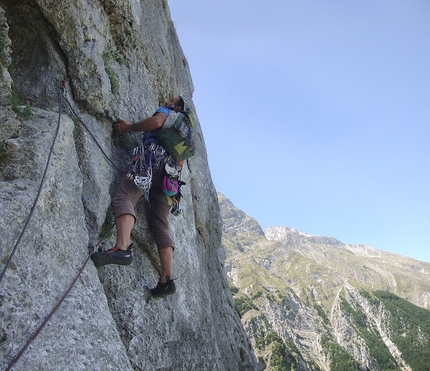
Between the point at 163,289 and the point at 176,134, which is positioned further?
the point at 176,134

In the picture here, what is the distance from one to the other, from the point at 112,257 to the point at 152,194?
210cm

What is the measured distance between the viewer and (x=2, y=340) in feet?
10.7

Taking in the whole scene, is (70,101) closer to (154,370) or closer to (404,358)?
Answer: (154,370)

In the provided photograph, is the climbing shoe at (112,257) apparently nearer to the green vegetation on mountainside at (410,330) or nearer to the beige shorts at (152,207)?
the beige shorts at (152,207)

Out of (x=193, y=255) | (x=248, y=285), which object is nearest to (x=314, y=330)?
(x=248, y=285)

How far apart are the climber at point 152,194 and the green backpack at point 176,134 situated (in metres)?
0.10

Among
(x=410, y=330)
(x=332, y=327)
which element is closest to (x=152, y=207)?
(x=410, y=330)

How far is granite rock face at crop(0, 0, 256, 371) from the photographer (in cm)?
378

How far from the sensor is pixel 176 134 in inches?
269

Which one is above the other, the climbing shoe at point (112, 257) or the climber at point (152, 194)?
the climber at point (152, 194)

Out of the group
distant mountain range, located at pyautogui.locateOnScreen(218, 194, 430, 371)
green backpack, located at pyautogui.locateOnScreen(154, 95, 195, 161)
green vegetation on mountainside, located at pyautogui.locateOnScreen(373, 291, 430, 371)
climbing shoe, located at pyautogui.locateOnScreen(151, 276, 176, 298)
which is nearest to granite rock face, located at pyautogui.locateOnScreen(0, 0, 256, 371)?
climbing shoe, located at pyautogui.locateOnScreen(151, 276, 176, 298)

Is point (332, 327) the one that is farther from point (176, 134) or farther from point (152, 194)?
point (176, 134)

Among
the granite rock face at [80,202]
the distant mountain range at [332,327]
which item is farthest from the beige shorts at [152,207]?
the distant mountain range at [332,327]

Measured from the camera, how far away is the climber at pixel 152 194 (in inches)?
222
